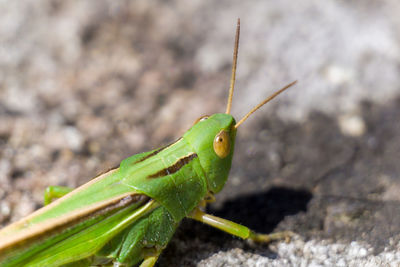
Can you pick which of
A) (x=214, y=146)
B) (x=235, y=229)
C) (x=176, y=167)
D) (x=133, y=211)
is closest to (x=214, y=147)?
(x=214, y=146)

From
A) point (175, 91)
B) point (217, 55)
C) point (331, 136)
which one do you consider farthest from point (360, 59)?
point (175, 91)

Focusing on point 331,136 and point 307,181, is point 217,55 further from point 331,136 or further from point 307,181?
point 307,181

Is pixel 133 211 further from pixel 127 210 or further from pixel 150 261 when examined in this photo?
pixel 150 261

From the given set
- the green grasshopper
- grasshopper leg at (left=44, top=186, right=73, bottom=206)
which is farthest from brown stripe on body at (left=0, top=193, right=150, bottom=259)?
grasshopper leg at (left=44, top=186, right=73, bottom=206)

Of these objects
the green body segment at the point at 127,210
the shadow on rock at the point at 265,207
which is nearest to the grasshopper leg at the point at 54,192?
the green body segment at the point at 127,210

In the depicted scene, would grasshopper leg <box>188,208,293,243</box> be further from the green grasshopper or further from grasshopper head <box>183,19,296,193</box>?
grasshopper head <box>183,19,296,193</box>

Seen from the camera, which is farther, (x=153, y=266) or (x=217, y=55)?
(x=217, y=55)
